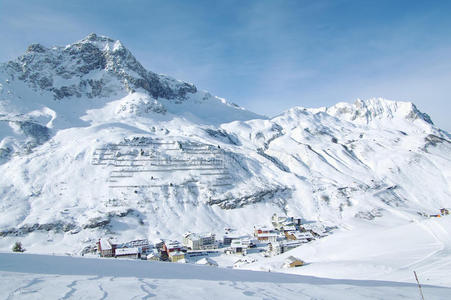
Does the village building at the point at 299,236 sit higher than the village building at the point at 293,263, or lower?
higher

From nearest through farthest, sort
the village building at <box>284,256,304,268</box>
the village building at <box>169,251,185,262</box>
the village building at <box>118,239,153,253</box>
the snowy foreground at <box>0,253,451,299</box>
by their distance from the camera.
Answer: the snowy foreground at <box>0,253,451,299</box>, the village building at <box>284,256,304,268</box>, the village building at <box>169,251,185,262</box>, the village building at <box>118,239,153,253</box>

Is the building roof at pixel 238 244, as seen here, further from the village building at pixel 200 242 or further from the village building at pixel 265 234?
the village building at pixel 265 234

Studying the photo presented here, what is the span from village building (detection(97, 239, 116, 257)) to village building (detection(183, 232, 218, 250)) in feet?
42.4

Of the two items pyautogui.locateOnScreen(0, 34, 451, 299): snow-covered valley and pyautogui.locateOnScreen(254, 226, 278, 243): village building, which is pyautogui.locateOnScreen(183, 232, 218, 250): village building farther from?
pyautogui.locateOnScreen(254, 226, 278, 243): village building

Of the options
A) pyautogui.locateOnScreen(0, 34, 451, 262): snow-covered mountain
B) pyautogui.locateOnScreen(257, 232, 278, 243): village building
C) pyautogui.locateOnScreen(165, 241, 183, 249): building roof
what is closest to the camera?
pyautogui.locateOnScreen(165, 241, 183, 249): building roof

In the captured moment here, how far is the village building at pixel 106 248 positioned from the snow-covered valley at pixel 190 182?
416 cm

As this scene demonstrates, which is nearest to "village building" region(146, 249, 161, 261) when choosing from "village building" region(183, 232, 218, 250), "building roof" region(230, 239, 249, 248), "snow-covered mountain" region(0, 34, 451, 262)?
"village building" region(183, 232, 218, 250)

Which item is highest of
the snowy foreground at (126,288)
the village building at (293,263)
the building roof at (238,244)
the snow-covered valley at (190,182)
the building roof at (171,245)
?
the snow-covered valley at (190,182)

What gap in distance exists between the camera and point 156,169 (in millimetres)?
76500

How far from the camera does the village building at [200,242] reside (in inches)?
2042

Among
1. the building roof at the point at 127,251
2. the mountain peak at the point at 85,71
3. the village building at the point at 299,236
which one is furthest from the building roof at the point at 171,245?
the mountain peak at the point at 85,71

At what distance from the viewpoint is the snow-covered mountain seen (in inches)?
2323

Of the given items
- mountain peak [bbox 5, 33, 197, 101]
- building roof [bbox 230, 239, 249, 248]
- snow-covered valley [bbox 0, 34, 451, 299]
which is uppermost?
mountain peak [bbox 5, 33, 197, 101]

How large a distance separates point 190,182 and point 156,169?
10592 millimetres
